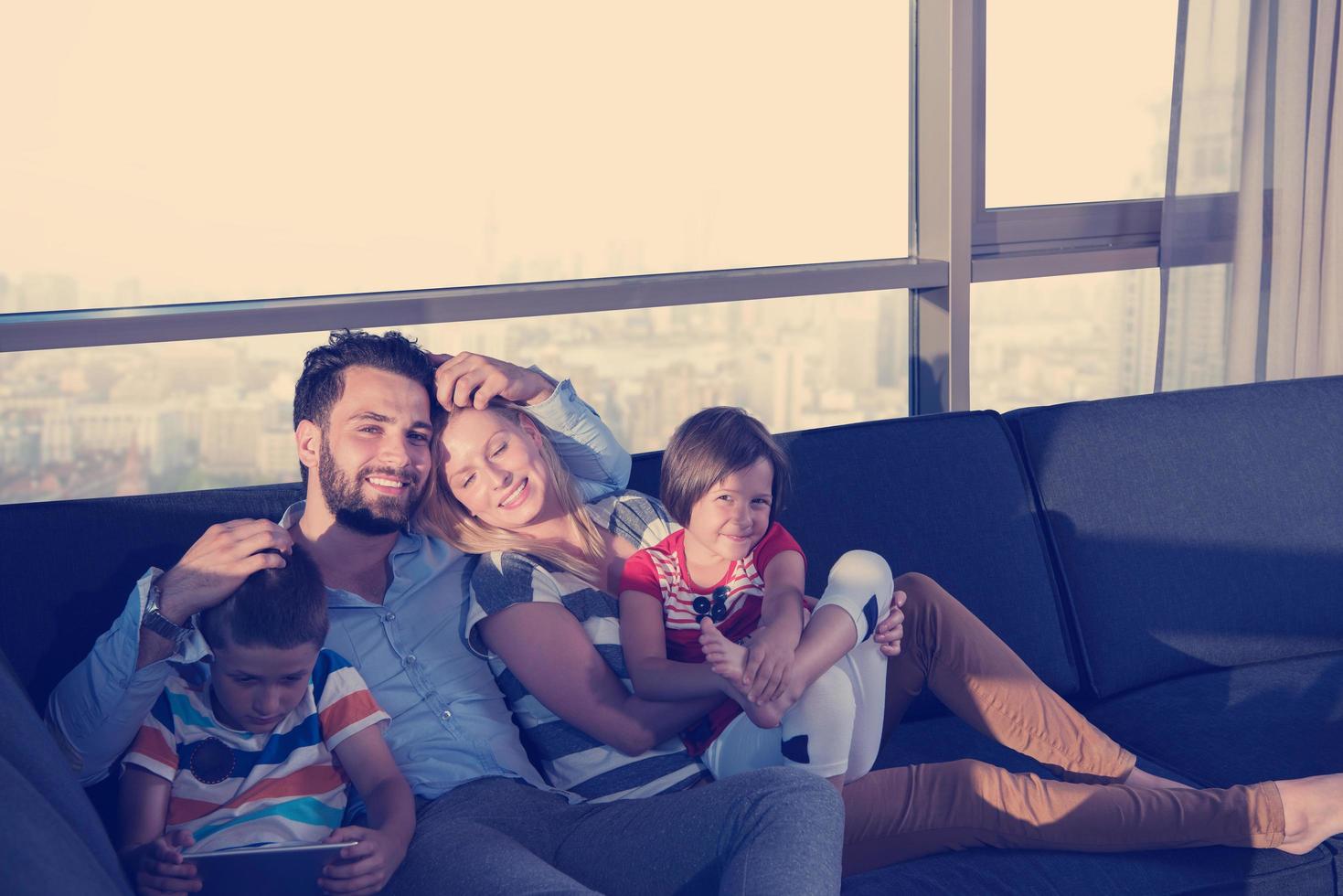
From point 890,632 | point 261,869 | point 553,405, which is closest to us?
point 261,869

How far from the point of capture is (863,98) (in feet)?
9.92

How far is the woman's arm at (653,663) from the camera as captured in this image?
1.66 meters

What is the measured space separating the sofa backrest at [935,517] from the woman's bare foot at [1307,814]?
0.51 meters

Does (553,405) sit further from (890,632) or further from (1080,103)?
(1080,103)

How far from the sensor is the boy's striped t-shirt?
1.49 m

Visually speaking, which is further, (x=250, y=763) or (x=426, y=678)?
(x=426, y=678)

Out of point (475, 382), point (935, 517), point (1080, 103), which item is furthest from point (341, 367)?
point (1080, 103)

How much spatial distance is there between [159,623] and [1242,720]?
1.66 m

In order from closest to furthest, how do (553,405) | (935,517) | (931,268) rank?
(553,405)
(935,517)
(931,268)

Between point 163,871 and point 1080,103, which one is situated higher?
point 1080,103

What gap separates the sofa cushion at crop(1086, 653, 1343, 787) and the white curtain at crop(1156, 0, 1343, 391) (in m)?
1.01

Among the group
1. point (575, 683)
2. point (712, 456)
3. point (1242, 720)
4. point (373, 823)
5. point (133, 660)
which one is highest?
point (712, 456)

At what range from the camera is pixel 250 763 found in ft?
5.03

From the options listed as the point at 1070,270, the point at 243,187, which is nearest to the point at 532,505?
the point at 243,187
